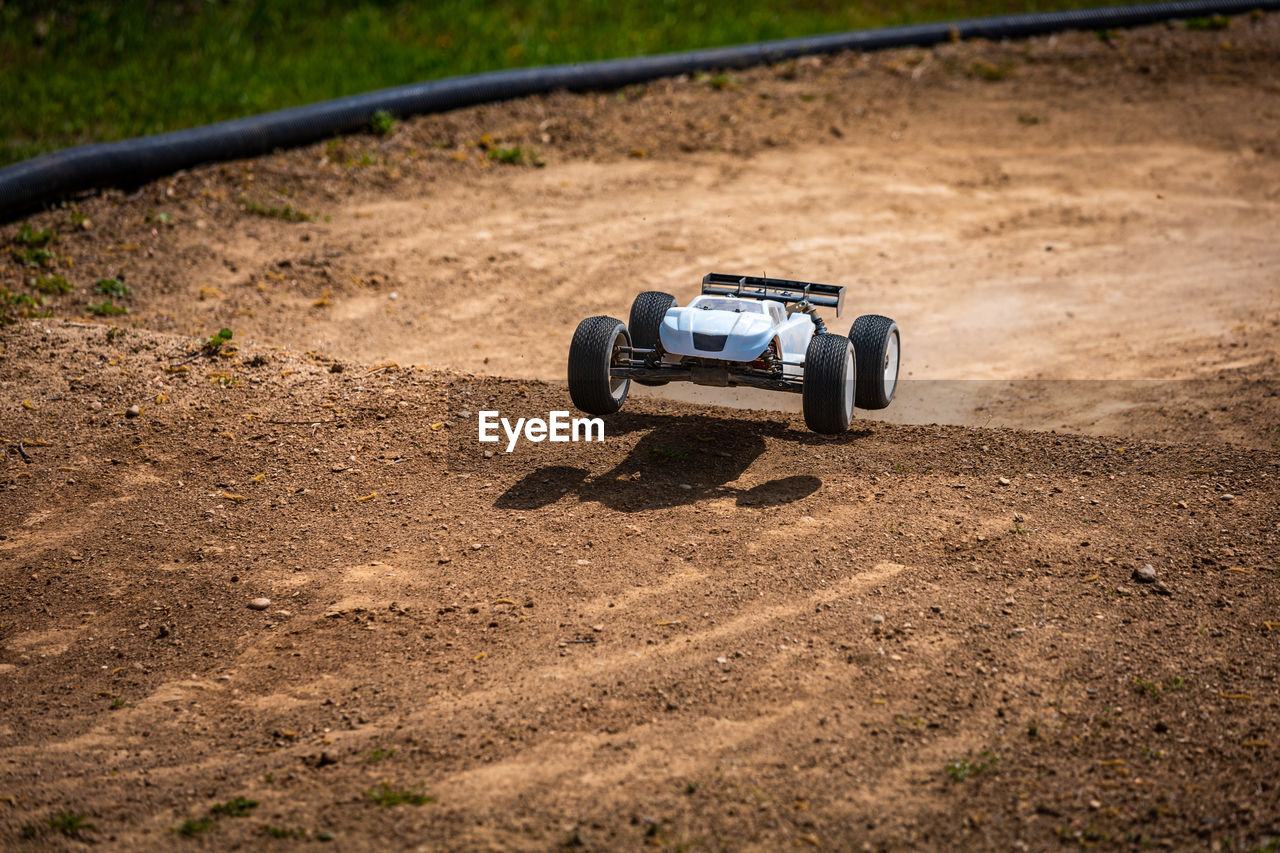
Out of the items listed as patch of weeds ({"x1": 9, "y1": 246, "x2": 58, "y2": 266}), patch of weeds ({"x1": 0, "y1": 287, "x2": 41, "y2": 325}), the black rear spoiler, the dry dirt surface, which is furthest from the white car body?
patch of weeds ({"x1": 9, "y1": 246, "x2": 58, "y2": 266})

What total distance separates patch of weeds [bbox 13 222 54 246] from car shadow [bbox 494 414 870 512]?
7.06 metres

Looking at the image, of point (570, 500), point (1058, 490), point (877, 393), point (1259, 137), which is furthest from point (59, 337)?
point (1259, 137)

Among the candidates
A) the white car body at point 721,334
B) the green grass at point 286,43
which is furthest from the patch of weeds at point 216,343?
the green grass at point 286,43

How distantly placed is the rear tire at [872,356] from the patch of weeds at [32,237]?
882cm

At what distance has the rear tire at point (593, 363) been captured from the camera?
303 inches

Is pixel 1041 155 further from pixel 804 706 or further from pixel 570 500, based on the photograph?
pixel 804 706

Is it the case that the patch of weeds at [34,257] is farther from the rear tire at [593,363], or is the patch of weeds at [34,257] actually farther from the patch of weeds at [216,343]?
the rear tire at [593,363]

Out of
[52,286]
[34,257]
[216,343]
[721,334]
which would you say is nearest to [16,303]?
[52,286]

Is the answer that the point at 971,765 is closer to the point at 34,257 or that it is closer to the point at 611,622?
the point at 611,622

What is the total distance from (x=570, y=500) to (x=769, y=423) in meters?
2.01

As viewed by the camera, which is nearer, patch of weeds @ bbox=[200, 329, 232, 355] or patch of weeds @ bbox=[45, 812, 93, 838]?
patch of weeds @ bbox=[45, 812, 93, 838]

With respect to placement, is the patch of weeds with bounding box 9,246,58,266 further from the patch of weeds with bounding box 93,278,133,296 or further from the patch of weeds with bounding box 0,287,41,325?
the patch of weeds with bounding box 93,278,133,296

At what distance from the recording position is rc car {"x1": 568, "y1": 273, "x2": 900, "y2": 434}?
24.3ft

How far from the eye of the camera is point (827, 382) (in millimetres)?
7309
